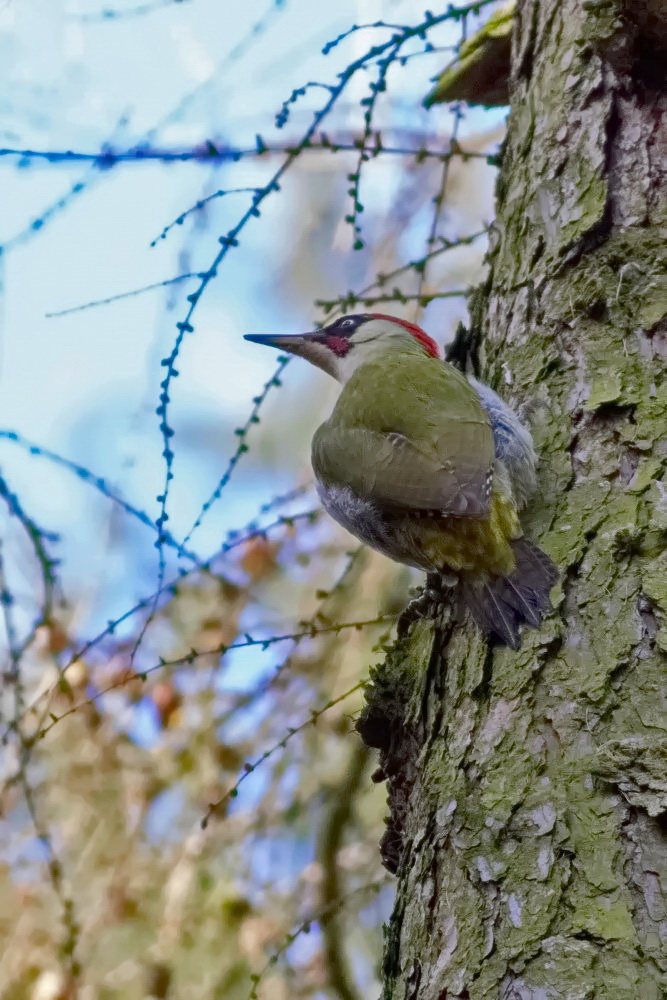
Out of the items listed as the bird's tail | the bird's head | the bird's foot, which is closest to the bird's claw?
the bird's foot

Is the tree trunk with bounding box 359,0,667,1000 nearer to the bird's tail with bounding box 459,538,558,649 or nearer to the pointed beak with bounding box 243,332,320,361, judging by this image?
the bird's tail with bounding box 459,538,558,649

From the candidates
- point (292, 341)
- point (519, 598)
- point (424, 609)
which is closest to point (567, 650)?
point (519, 598)

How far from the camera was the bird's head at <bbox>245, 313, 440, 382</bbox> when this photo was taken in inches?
141

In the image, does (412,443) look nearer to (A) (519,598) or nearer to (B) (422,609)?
(B) (422,609)

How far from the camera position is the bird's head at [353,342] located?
3.58m

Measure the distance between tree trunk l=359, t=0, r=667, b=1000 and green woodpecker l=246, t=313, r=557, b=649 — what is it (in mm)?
59

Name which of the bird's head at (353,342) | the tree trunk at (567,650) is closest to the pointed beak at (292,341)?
the bird's head at (353,342)

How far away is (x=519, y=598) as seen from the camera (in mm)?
1949

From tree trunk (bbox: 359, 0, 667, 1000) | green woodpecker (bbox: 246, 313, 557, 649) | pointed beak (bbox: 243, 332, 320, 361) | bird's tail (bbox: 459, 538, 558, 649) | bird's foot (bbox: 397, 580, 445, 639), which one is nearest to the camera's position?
tree trunk (bbox: 359, 0, 667, 1000)

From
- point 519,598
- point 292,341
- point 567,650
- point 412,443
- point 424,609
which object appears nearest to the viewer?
point 567,650

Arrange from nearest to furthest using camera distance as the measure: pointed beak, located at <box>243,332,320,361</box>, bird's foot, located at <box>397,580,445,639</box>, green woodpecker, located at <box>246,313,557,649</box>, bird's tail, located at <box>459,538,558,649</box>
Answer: bird's tail, located at <box>459,538,558,649</box> < green woodpecker, located at <box>246,313,557,649</box> < bird's foot, located at <box>397,580,445,639</box> < pointed beak, located at <box>243,332,320,361</box>

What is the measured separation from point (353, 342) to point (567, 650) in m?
2.15

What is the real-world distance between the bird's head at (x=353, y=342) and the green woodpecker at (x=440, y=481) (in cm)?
33

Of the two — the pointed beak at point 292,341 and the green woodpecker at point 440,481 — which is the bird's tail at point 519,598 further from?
the pointed beak at point 292,341
